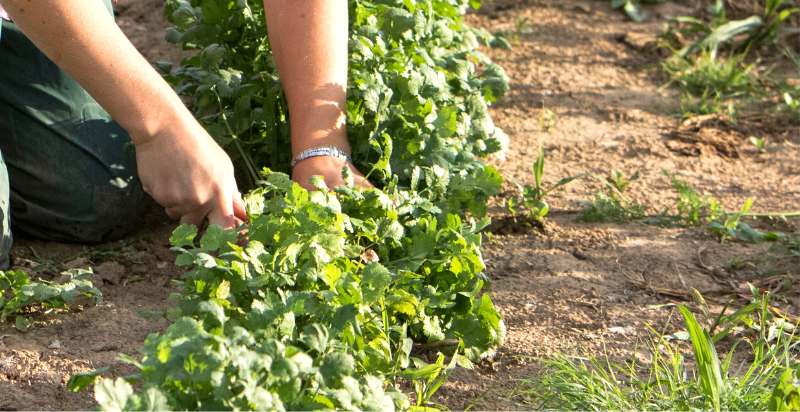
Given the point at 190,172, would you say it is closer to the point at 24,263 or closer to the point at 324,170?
the point at 324,170

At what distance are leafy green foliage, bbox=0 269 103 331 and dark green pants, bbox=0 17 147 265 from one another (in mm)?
512

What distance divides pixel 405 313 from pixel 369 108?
0.63 meters

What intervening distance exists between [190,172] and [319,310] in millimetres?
557

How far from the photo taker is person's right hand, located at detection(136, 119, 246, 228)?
258 centimetres

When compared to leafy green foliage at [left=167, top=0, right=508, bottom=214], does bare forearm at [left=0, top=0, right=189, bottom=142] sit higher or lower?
higher

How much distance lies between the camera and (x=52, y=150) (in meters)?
3.37

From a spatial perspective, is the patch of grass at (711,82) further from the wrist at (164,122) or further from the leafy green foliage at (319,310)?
the wrist at (164,122)

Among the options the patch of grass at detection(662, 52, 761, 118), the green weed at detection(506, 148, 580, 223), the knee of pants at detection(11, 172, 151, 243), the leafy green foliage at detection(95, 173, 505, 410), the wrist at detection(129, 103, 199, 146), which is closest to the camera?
the leafy green foliage at detection(95, 173, 505, 410)

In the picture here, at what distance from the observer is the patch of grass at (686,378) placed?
228 cm

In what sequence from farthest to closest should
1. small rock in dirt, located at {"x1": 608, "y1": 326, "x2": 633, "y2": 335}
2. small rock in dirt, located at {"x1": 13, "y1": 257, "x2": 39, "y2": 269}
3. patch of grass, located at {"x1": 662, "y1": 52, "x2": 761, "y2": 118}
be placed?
patch of grass, located at {"x1": 662, "y1": 52, "x2": 761, "y2": 118}, small rock in dirt, located at {"x1": 13, "y1": 257, "x2": 39, "y2": 269}, small rock in dirt, located at {"x1": 608, "y1": 326, "x2": 633, "y2": 335}

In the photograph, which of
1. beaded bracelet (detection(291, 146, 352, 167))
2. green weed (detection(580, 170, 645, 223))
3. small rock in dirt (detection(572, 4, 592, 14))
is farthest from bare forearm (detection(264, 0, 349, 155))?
small rock in dirt (detection(572, 4, 592, 14))

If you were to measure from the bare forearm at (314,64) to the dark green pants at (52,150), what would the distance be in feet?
2.14

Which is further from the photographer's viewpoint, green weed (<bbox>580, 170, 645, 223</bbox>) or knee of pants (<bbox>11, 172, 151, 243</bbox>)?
green weed (<bbox>580, 170, 645, 223</bbox>)

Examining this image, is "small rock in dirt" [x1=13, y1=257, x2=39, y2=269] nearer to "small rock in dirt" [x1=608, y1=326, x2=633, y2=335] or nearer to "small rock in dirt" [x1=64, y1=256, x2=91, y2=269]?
"small rock in dirt" [x1=64, y1=256, x2=91, y2=269]
